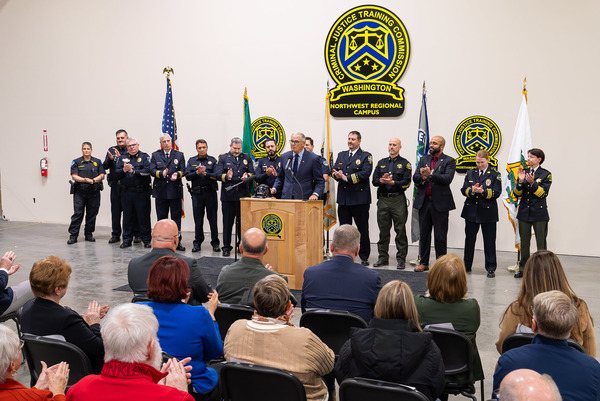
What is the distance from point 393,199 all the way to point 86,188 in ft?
16.0

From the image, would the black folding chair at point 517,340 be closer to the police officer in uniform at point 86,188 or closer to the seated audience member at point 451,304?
the seated audience member at point 451,304

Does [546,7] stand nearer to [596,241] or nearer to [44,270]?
[596,241]

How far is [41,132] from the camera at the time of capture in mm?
11031

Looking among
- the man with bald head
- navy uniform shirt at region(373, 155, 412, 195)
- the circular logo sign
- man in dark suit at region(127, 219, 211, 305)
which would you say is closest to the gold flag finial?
navy uniform shirt at region(373, 155, 412, 195)

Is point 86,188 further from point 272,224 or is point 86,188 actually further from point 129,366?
point 129,366

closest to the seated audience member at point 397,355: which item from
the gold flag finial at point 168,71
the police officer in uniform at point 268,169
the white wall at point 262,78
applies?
the police officer in uniform at point 268,169

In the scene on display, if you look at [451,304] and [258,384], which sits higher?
[451,304]

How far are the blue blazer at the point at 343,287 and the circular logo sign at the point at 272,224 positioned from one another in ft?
8.87

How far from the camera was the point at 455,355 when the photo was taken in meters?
2.90

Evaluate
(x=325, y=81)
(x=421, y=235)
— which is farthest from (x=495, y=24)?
(x=421, y=235)

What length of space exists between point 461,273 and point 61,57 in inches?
393

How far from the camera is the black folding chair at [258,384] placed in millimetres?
2297

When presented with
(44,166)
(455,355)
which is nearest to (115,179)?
(44,166)

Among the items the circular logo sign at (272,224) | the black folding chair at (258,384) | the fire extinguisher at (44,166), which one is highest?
the fire extinguisher at (44,166)
